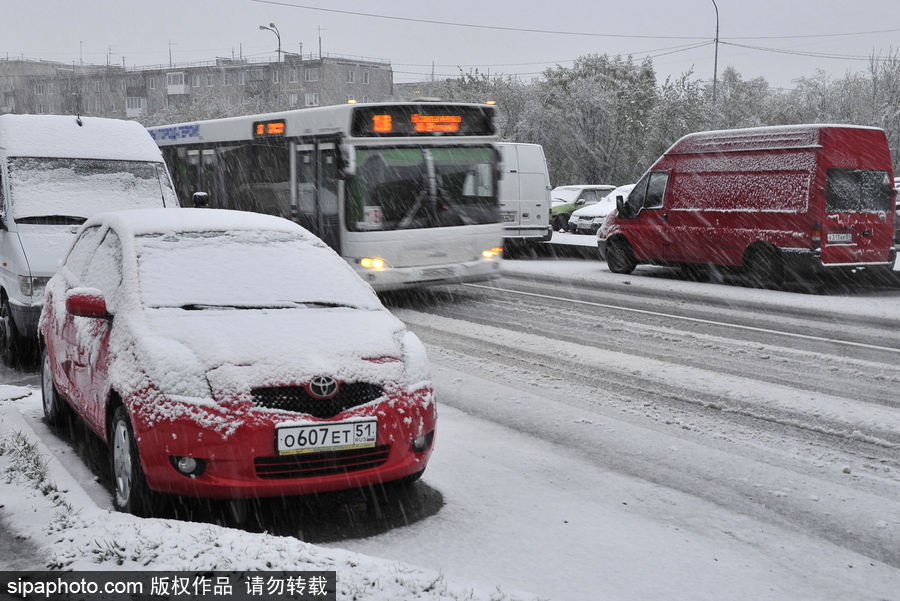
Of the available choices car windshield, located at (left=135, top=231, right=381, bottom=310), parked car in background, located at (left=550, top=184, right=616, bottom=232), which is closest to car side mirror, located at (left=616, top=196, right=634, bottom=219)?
car windshield, located at (left=135, top=231, right=381, bottom=310)

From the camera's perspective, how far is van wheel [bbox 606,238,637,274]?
18078mm

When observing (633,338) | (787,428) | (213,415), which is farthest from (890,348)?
(213,415)

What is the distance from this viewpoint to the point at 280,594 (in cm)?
371

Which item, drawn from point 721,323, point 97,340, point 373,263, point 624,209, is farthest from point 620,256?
point 97,340

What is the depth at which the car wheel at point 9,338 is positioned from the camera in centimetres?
902

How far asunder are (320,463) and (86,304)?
5.27 feet

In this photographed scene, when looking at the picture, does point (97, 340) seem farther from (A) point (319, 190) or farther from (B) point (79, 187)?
(A) point (319, 190)

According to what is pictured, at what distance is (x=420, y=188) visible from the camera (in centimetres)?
1317

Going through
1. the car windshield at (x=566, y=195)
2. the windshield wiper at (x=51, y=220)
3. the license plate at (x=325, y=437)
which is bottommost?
the license plate at (x=325, y=437)

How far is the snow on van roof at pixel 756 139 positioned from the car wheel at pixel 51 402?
1177 centimetres

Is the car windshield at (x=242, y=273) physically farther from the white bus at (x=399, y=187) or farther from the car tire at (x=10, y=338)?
the white bus at (x=399, y=187)

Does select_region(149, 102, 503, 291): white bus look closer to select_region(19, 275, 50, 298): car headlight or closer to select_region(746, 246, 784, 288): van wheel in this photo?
select_region(19, 275, 50, 298): car headlight

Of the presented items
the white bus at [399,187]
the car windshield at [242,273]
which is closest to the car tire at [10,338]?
the white bus at [399,187]

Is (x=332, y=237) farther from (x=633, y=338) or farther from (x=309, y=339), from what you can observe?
(x=309, y=339)
